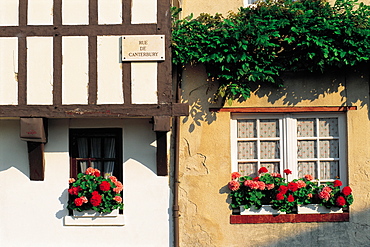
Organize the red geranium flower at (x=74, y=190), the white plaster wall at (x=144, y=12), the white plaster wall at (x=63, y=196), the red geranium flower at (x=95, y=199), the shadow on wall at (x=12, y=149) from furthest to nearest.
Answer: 1. the shadow on wall at (x=12, y=149)
2. the white plaster wall at (x=63, y=196)
3. the red geranium flower at (x=74, y=190)
4. the red geranium flower at (x=95, y=199)
5. the white plaster wall at (x=144, y=12)

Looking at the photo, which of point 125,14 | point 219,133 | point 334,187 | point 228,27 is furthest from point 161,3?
point 334,187

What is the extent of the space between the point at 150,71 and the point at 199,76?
2.99 feet

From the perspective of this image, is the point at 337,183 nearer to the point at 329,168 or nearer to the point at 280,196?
the point at 329,168

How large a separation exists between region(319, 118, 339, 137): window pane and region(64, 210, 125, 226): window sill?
3.33m

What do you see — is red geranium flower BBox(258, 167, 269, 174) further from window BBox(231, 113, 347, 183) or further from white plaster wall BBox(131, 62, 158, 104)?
white plaster wall BBox(131, 62, 158, 104)

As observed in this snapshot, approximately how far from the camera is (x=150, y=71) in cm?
738

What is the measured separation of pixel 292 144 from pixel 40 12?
4.20m

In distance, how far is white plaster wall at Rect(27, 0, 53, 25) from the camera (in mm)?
7414

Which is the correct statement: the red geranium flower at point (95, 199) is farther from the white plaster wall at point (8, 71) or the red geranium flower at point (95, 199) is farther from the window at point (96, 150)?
the white plaster wall at point (8, 71)

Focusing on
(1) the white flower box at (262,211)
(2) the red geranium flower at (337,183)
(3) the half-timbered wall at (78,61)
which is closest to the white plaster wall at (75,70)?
(3) the half-timbered wall at (78,61)

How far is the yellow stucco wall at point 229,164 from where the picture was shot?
7848mm

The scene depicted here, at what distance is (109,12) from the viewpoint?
7.39 meters

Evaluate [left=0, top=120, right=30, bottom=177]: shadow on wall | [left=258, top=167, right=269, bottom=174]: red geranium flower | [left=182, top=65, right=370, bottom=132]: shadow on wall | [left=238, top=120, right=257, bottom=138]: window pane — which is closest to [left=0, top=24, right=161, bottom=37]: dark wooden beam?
[left=182, top=65, right=370, bottom=132]: shadow on wall

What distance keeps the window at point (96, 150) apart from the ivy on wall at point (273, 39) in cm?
165
